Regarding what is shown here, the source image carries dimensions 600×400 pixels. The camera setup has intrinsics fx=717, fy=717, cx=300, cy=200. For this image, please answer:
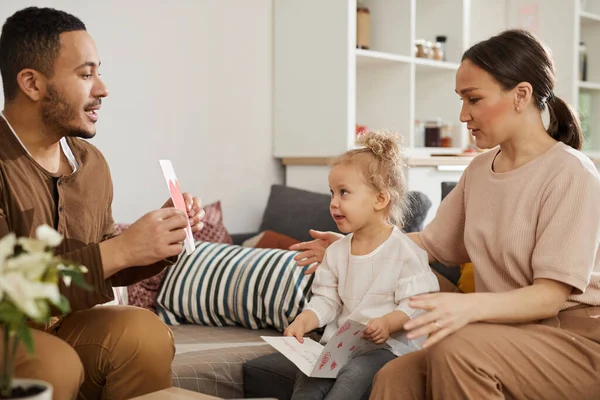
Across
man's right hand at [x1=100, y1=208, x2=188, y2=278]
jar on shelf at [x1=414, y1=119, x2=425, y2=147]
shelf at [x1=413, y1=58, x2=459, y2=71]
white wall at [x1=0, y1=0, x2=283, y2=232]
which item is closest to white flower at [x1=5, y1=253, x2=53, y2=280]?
man's right hand at [x1=100, y1=208, x2=188, y2=278]

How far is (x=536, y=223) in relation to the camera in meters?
1.58

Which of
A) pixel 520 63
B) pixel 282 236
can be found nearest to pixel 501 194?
pixel 520 63

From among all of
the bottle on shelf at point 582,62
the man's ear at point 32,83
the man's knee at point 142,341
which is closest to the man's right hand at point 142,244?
the man's knee at point 142,341

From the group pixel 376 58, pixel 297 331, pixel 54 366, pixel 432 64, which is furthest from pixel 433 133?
pixel 54 366

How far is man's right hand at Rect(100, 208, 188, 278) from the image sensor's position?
4.96 ft

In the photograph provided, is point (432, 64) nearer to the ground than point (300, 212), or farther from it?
farther from it

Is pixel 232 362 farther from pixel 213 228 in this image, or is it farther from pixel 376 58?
pixel 376 58

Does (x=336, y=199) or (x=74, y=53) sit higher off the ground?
(x=74, y=53)

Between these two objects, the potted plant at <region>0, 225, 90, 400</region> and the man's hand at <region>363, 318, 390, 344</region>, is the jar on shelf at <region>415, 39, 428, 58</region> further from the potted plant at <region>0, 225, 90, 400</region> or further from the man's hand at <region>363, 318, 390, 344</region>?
the potted plant at <region>0, 225, 90, 400</region>

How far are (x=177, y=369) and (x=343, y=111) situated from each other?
1.58 m

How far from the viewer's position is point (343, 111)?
3.20 metres

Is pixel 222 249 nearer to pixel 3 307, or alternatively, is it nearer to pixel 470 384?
pixel 470 384

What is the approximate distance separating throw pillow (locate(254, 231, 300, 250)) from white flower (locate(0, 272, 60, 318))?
6.52ft

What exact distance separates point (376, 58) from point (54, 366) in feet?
7.76
